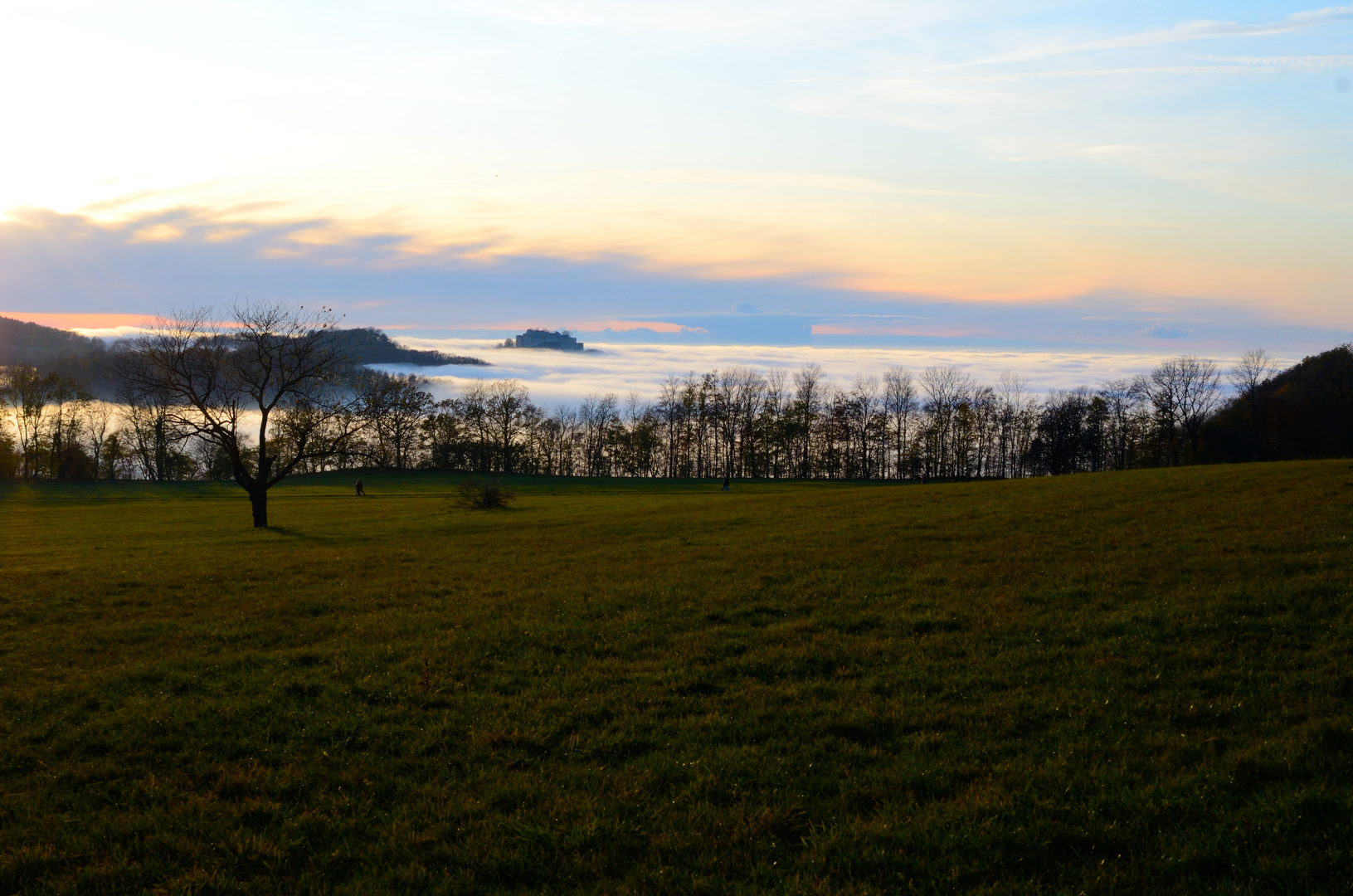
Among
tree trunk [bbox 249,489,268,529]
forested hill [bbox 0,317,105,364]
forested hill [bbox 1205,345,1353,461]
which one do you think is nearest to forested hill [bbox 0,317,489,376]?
forested hill [bbox 0,317,105,364]

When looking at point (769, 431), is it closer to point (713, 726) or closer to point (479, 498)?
point (479, 498)

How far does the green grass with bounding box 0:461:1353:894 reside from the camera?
5.61 meters

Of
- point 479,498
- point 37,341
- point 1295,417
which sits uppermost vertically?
point 37,341

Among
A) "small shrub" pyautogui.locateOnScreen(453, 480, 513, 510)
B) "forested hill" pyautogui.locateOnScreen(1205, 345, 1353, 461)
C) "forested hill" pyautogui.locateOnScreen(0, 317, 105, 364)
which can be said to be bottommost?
"small shrub" pyautogui.locateOnScreen(453, 480, 513, 510)

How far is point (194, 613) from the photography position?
47.4 feet

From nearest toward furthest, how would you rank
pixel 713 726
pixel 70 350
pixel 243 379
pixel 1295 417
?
pixel 713 726
pixel 243 379
pixel 1295 417
pixel 70 350

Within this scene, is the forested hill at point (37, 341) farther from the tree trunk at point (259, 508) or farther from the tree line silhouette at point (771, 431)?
the tree trunk at point (259, 508)

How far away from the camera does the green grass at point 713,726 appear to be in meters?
5.61

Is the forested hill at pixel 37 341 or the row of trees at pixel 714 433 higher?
the forested hill at pixel 37 341

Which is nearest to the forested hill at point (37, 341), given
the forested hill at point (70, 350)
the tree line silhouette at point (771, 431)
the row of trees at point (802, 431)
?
the forested hill at point (70, 350)

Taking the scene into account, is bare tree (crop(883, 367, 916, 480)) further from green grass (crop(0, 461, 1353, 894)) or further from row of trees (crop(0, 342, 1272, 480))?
green grass (crop(0, 461, 1353, 894))

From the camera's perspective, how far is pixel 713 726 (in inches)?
314

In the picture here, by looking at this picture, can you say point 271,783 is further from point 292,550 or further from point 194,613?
point 292,550

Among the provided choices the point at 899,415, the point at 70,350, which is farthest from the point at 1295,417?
the point at 70,350
